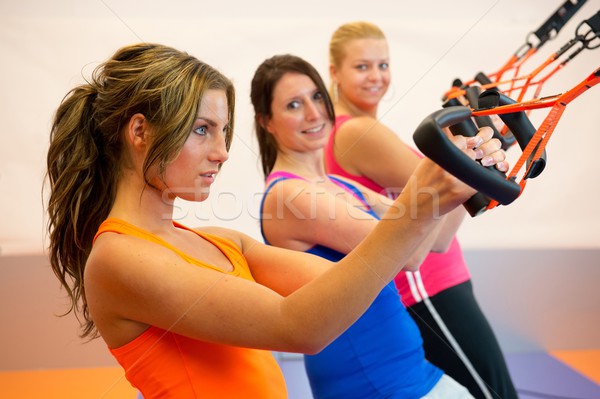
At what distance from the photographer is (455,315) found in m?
1.94

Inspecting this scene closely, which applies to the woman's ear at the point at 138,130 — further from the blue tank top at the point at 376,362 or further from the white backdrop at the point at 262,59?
the white backdrop at the point at 262,59

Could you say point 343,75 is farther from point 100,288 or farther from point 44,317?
point 44,317

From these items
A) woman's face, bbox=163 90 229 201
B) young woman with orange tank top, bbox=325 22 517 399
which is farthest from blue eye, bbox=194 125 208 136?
young woman with orange tank top, bbox=325 22 517 399

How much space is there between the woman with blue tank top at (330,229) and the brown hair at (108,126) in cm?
43

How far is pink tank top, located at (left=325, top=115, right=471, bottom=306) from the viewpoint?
192 centimetres

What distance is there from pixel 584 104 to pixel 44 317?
2.92m

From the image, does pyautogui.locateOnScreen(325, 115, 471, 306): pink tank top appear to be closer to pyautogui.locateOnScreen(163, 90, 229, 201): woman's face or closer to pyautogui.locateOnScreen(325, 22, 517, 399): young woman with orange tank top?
pyautogui.locateOnScreen(325, 22, 517, 399): young woman with orange tank top

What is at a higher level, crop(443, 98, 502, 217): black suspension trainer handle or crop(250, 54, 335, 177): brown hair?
crop(443, 98, 502, 217): black suspension trainer handle

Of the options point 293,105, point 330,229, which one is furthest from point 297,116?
point 330,229

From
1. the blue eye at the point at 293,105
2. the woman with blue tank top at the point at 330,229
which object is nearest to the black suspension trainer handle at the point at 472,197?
the woman with blue tank top at the point at 330,229

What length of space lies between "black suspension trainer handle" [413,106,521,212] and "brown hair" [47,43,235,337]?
0.45 metres

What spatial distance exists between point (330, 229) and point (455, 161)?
766 millimetres

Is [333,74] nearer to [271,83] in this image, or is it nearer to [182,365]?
[271,83]

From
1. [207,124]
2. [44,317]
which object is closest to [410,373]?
[207,124]
